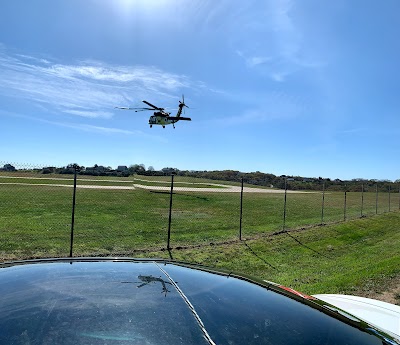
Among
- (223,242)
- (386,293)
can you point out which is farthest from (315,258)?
(386,293)

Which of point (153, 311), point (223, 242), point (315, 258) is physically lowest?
point (315, 258)

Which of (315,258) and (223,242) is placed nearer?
(315,258)

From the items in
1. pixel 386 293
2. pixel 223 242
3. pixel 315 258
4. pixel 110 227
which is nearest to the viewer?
pixel 386 293

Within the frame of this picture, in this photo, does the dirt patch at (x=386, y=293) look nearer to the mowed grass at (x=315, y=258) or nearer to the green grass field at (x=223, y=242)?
the mowed grass at (x=315, y=258)

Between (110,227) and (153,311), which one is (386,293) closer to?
(153,311)

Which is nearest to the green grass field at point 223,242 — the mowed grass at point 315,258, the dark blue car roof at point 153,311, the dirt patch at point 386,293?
the mowed grass at point 315,258

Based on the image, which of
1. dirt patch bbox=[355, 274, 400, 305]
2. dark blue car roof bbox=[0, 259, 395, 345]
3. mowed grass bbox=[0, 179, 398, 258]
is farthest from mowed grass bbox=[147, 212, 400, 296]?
dark blue car roof bbox=[0, 259, 395, 345]

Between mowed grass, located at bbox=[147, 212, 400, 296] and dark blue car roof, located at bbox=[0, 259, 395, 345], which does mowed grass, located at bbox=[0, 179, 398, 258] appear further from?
dark blue car roof, located at bbox=[0, 259, 395, 345]

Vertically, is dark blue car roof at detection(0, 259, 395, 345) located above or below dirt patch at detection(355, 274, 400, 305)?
above

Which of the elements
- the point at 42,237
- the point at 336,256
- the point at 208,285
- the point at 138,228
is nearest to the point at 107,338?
the point at 208,285
